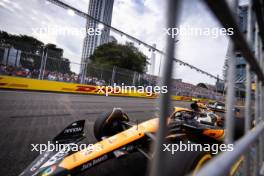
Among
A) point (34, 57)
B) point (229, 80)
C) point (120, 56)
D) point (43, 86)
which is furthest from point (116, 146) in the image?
point (120, 56)

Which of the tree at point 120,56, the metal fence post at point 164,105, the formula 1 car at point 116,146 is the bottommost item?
the formula 1 car at point 116,146

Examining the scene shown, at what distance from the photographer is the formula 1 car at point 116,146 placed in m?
1.46

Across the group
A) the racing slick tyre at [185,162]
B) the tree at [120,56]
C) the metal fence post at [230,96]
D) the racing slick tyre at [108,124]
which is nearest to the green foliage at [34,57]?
the racing slick tyre at [108,124]

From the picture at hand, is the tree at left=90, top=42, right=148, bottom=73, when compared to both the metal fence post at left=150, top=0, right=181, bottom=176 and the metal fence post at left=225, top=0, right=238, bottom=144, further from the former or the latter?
the metal fence post at left=150, top=0, right=181, bottom=176

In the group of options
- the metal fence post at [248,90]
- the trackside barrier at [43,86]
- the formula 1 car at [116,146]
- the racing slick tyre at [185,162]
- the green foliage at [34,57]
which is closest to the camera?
the metal fence post at [248,90]

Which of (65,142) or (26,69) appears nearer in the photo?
(65,142)

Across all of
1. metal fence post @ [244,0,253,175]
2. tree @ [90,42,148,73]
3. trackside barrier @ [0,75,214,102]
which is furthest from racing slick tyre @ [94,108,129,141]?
tree @ [90,42,148,73]

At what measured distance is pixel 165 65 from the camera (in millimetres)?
370

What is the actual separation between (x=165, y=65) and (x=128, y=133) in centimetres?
183

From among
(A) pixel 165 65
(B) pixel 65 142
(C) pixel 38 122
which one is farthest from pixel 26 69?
(A) pixel 165 65

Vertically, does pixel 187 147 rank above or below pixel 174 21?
below

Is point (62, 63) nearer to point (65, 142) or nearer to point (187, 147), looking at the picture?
point (65, 142)

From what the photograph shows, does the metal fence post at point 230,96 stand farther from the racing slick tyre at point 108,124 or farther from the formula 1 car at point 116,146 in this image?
the racing slick tyre at point 108,124

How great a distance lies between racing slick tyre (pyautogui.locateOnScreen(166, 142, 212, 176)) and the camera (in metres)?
1.33
